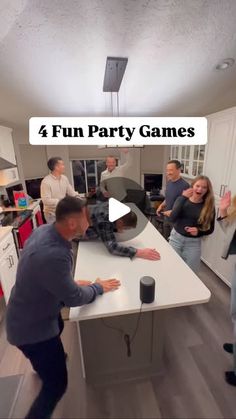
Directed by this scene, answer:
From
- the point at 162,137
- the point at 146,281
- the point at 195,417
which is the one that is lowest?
the point at 195,417

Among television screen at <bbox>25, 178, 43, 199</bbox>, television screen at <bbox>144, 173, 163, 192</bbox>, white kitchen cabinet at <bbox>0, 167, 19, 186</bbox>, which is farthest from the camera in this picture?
television screen at <bbox>144, 173, 163, 192</bbox>

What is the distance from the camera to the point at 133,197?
4.32 meters

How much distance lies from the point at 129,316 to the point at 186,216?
1080 millimetres

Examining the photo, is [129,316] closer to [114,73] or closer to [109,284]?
[109,284]

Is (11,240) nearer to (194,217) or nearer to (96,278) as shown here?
(96,278)

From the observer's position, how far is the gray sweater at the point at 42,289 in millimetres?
919

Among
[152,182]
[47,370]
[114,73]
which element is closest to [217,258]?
[47,370]

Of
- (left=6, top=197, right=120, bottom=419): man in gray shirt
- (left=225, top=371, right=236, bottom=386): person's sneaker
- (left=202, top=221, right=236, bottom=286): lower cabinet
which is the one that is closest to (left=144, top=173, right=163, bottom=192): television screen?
(left=202, top=221, right=236, bottom=286): lower cabinet

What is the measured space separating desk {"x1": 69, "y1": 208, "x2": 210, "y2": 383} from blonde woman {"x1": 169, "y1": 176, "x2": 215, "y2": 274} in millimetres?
419

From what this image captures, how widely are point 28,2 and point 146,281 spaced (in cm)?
134

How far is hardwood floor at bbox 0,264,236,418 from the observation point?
130cm

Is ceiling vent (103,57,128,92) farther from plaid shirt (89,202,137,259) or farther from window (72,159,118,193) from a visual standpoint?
window (72,159,118,193)

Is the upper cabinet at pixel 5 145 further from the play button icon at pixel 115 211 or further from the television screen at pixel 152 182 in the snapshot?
the television screen at pixel 152 182

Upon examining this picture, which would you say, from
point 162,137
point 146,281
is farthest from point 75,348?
point 162,137
